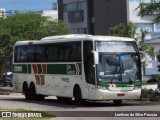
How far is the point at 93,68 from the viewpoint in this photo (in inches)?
973

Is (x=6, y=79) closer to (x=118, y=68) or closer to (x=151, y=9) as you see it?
(x=151, y=9)

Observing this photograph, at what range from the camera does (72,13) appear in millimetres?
73875

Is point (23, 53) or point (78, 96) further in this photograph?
point (23, 53)

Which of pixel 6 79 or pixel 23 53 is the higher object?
pixel 23 53

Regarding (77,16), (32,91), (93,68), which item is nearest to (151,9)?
(93,68)

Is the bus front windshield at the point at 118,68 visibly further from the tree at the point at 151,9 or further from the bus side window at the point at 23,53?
the bus side window at the point at 23,53

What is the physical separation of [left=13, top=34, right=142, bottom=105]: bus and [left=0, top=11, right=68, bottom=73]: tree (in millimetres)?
20303

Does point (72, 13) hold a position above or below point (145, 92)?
above

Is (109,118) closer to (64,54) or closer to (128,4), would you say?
(64,54)

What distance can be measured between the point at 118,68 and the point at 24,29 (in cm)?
2647

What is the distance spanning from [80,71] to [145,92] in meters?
5.82

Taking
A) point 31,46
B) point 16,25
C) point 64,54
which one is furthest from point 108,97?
point 16,25

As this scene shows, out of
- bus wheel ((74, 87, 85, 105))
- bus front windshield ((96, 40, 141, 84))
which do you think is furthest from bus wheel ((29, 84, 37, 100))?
bus front windshield ((96, 40, 141, 84))

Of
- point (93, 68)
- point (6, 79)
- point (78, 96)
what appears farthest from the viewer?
point (6, 79)
